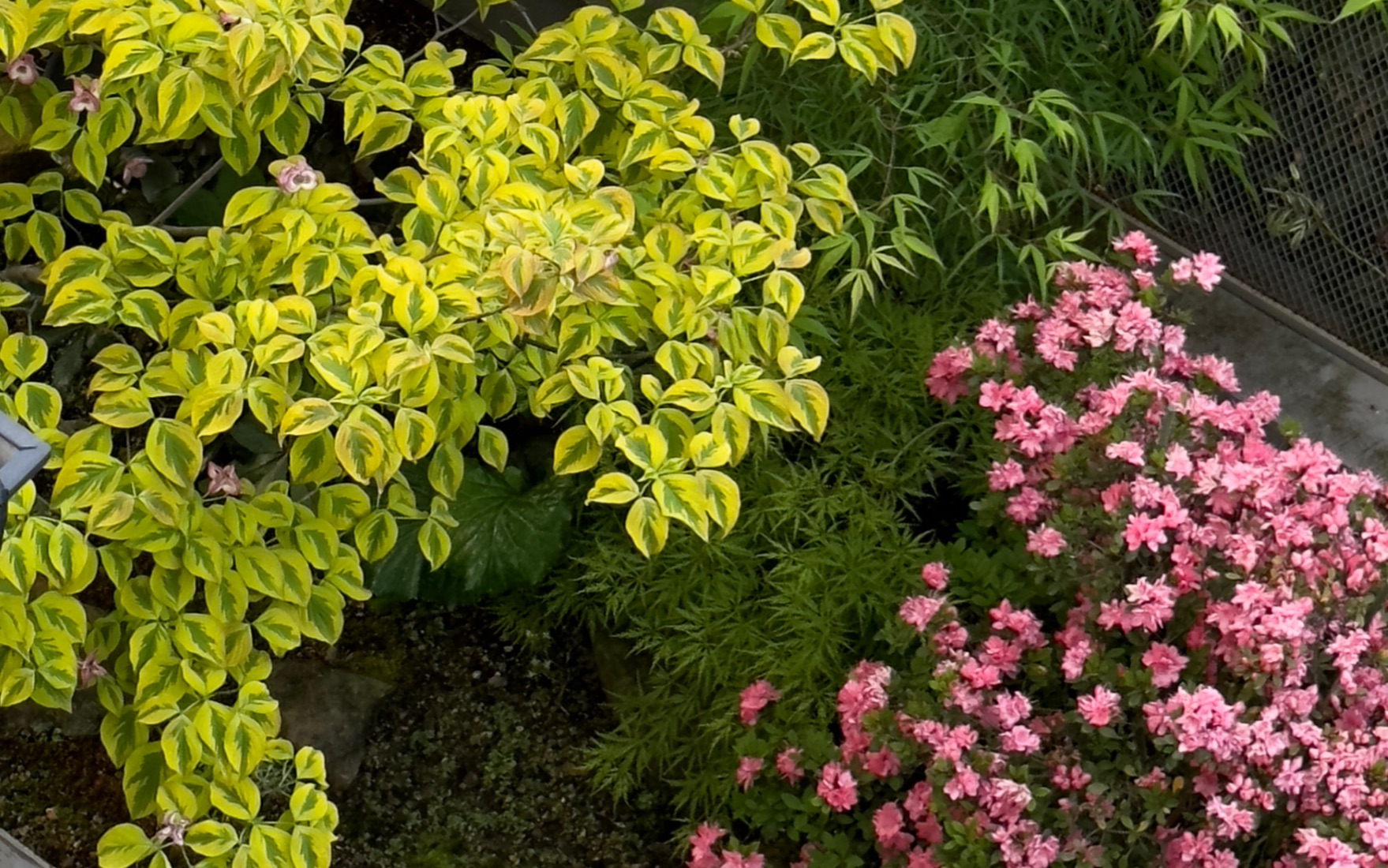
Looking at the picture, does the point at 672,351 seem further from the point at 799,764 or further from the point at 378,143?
the point at 799,764

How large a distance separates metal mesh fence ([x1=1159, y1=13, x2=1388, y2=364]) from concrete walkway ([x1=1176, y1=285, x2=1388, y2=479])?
6 cm

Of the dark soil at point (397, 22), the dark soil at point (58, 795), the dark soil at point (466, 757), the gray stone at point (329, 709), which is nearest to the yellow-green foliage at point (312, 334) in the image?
the dark soil at point (58, 795)

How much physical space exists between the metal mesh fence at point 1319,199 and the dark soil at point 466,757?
1938 mm

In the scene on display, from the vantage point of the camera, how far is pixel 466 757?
2.79 metres

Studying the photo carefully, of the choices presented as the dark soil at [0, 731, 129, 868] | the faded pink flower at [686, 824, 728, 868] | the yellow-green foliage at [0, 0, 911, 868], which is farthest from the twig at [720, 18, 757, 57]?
the dark soil at [0, 731, 129, 868]

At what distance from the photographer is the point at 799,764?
2.35 m

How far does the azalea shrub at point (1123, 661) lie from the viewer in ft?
6.34

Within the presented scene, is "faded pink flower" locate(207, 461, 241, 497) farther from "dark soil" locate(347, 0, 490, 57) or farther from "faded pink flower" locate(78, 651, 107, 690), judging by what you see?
"dark soil" locate(347, 0, 490, 57)

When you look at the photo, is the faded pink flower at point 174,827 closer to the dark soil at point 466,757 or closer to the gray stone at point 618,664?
the dark soil at point 466,757

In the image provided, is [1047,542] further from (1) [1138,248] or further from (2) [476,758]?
(2) [476,758]

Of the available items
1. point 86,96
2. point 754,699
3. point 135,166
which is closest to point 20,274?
point 135,166

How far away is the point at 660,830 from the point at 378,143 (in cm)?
159

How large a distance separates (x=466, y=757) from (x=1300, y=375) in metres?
2.25

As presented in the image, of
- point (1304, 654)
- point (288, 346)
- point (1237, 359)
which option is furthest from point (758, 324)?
point (1237, 359)
